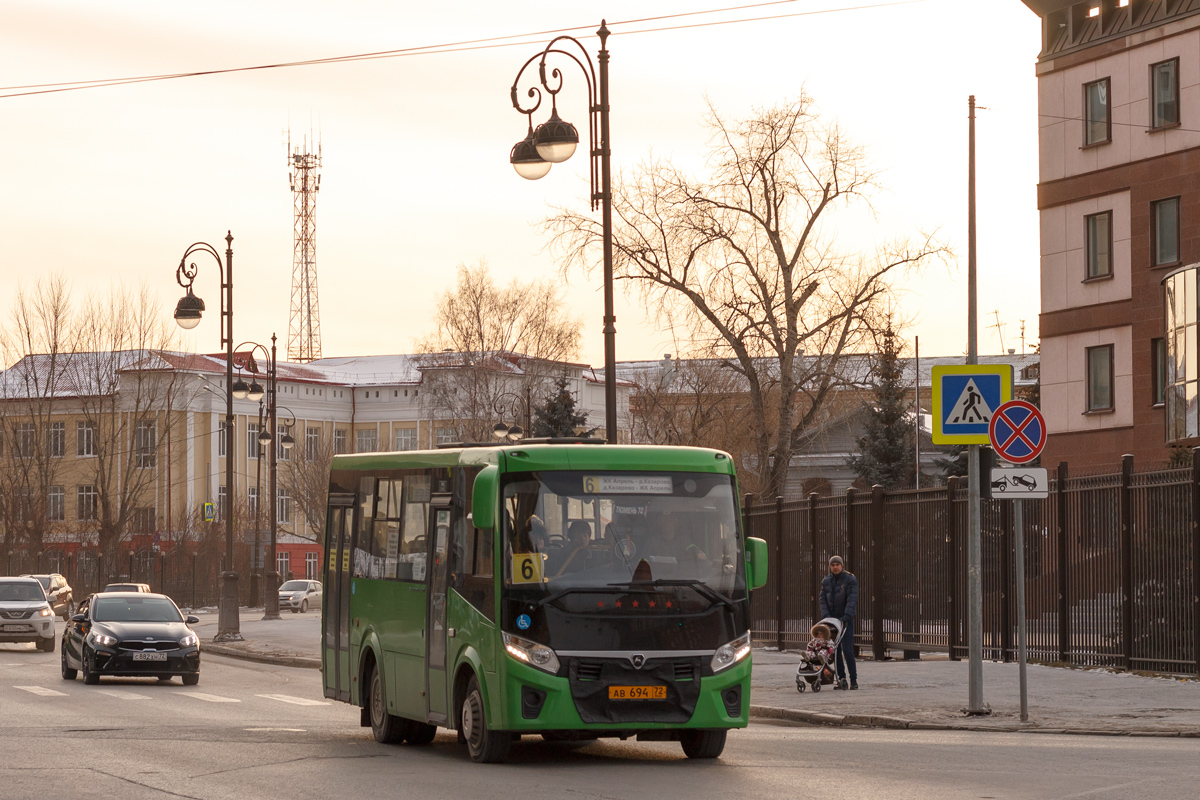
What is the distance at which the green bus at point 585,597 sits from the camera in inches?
553

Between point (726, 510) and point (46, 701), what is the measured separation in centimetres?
1269

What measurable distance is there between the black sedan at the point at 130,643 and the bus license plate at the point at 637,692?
15309 millimetres

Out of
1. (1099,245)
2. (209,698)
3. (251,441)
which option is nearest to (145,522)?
(251,441)

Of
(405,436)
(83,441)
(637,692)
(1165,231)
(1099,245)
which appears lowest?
(637,692)

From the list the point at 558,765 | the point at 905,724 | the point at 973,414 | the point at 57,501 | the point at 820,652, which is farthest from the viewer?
the point at 57,501

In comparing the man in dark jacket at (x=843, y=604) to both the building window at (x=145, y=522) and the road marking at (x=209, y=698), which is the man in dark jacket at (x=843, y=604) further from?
the building window at (x=145, y=522)

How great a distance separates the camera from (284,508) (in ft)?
369

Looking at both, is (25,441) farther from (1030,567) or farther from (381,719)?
(381,719)

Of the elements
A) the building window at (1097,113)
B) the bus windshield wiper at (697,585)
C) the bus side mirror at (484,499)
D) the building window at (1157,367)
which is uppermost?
the building window at (1097,113)

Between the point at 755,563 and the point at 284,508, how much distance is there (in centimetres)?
9987

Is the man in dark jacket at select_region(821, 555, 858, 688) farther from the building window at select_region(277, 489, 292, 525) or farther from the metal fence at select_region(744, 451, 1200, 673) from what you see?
the building window at select_region(277, 489, 292, 525)

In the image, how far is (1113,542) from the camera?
2286cm

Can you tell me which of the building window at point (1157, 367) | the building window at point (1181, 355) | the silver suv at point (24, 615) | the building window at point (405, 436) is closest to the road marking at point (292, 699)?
the silver suv at point (24, 615)

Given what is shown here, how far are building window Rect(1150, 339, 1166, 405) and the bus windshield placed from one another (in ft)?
117
